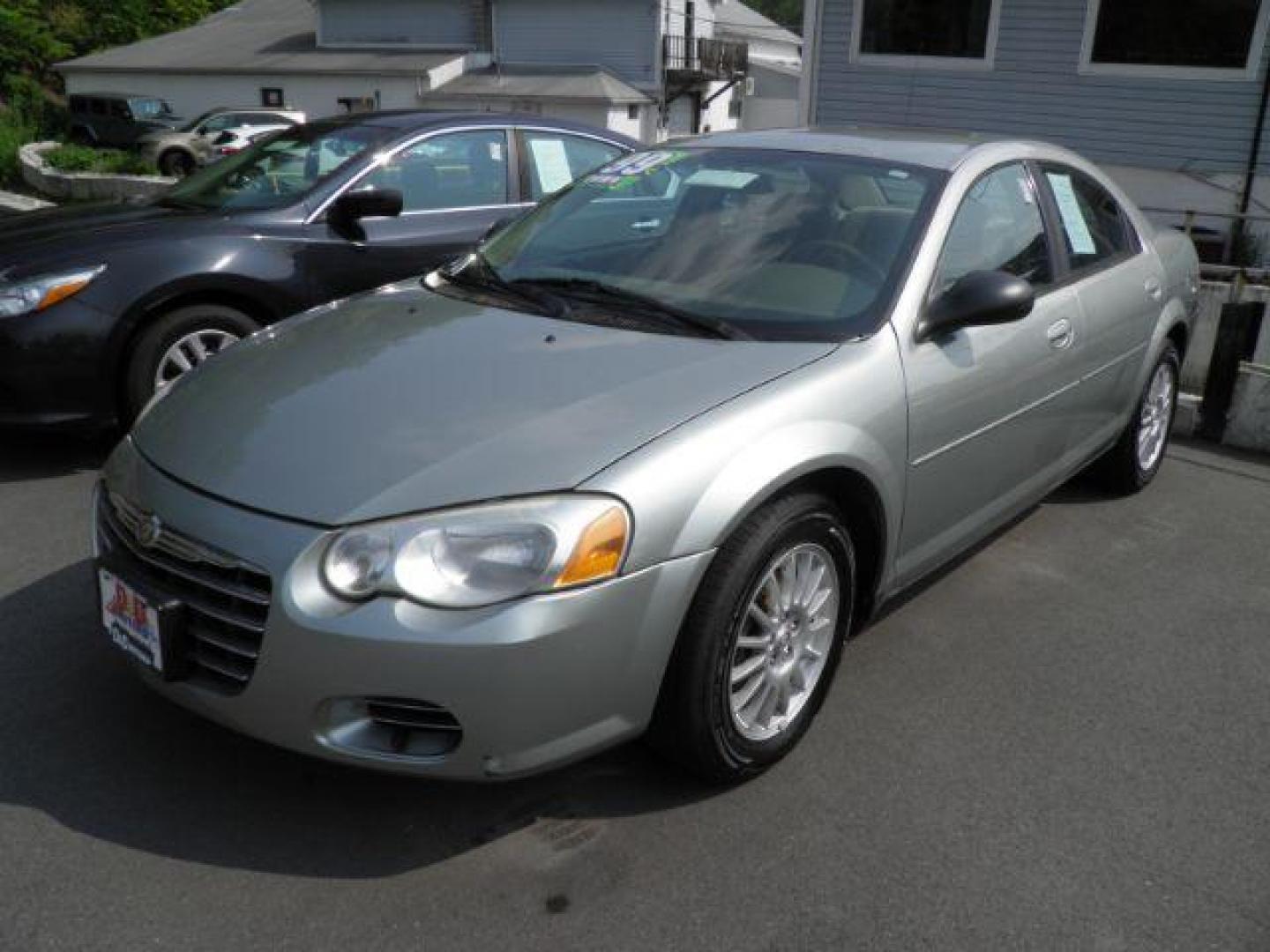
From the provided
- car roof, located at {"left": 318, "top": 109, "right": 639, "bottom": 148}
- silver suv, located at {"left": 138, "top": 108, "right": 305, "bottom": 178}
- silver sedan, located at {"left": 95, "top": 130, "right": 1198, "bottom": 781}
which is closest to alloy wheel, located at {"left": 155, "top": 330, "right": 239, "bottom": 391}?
car roof, located at {"left": 318, "top": 109, "right": 639, "bottom": 148}

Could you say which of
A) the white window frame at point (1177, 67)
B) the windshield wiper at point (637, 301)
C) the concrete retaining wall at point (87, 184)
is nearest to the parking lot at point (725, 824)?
the windshield wiper at point (637, 301)

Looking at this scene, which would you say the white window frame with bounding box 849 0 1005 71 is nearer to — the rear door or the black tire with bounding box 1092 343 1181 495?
the black tire with bounding box 1092 343 1181 495

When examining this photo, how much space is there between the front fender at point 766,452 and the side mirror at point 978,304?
0.19 meters

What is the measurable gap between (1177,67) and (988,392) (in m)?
12.1

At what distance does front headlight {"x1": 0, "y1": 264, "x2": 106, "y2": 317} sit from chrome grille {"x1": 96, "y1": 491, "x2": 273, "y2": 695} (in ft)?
7.85

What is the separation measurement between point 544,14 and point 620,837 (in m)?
35.8

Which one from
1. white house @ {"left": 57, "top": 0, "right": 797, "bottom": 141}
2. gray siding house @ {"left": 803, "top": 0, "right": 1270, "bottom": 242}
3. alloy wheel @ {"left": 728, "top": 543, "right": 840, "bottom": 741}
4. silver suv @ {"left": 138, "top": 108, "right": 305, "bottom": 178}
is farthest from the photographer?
white house @ {"left": 57, "top": 0, "right": 797, "bottom": 141}

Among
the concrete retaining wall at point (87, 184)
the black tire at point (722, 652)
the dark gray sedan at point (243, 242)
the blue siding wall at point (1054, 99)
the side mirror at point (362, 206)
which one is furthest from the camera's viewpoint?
the concrete retaining wall at point (87, 184)

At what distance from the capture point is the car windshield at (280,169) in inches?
215

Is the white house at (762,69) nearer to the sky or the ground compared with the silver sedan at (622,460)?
nearer to the ground

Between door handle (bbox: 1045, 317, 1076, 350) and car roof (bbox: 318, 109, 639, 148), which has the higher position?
car roof (bbox: 318, 109, 639, 148)

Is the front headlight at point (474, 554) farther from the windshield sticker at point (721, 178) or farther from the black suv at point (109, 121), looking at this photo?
the black suv at point (109, 121)

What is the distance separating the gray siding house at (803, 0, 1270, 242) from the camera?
13180mm

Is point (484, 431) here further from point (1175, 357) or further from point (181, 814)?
point (1175, 357)
